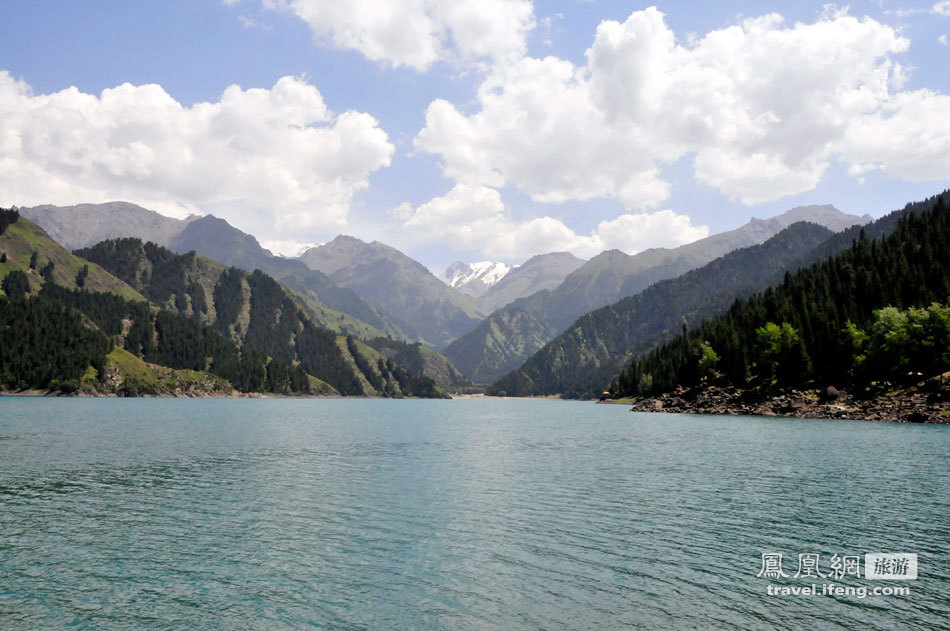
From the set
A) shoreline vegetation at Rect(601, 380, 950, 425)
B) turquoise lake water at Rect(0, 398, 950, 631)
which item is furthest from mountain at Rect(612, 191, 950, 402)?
turquoise lake water at Rect(0, 398, 950, 631)

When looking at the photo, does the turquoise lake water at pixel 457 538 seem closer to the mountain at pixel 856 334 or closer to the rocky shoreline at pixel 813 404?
the rocky shoreline at pixel 813 404

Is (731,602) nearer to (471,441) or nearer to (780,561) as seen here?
(780,561)

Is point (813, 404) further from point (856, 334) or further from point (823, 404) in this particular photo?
point (856, 334)

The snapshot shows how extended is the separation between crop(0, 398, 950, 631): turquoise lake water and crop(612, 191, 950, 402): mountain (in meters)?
78.0

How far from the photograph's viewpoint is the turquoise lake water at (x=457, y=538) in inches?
867

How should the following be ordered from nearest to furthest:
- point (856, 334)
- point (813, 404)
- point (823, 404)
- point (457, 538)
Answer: point (457, 538) → point (823, 404) → point (813, 404) → point (856, 334)

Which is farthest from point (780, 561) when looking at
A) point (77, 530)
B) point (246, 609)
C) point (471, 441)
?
point (471, 441)

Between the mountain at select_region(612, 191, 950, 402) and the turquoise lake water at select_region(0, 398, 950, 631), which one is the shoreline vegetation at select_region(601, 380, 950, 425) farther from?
the turquoise lake water at select_region(0, 398, 950, 631)

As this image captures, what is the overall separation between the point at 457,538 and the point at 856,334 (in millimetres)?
154054

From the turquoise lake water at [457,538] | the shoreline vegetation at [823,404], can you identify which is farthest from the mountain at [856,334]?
the turquoise lake water at [457,538]

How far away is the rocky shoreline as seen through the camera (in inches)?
4515

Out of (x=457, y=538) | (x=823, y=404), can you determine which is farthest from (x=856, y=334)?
(x=457, y=538)

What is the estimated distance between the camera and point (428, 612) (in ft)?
72.4

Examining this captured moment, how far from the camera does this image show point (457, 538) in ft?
107
